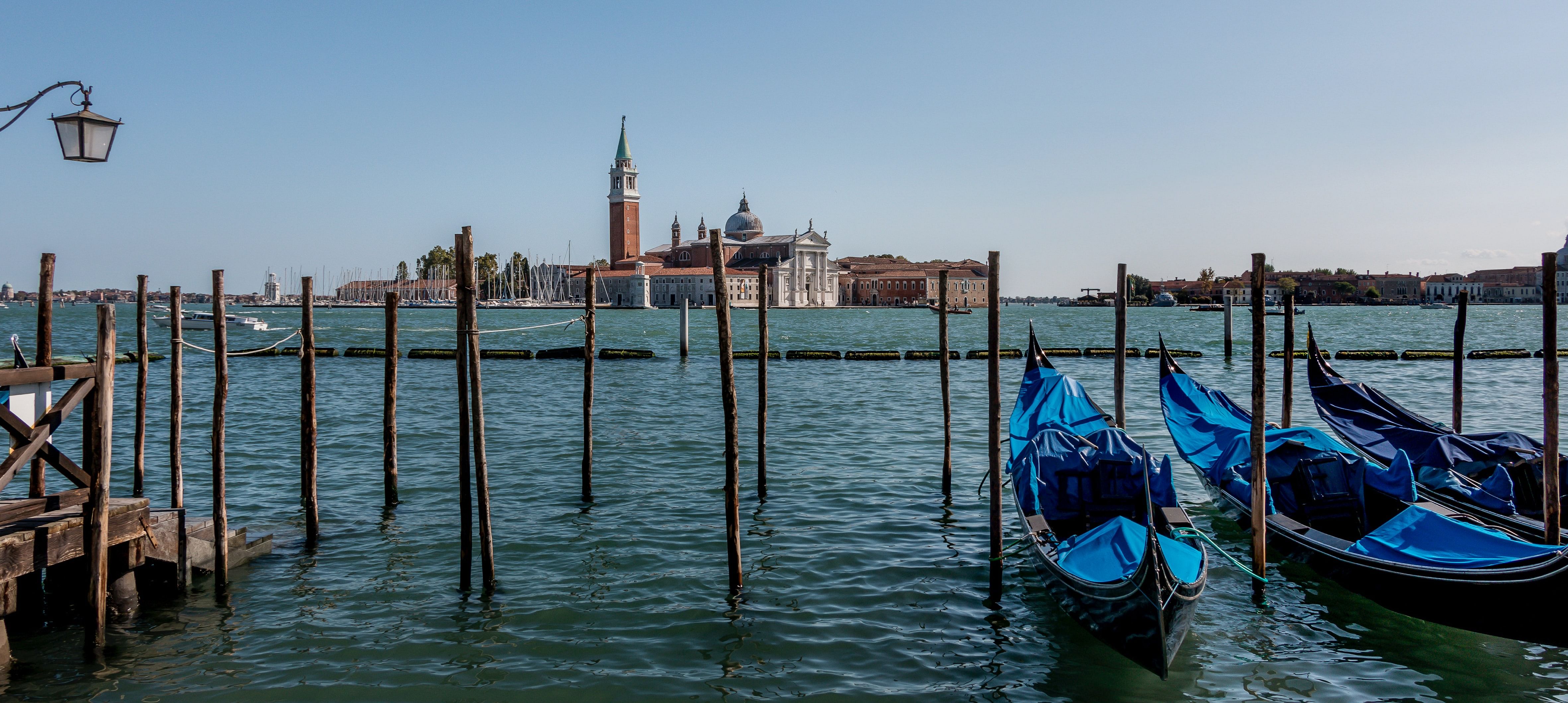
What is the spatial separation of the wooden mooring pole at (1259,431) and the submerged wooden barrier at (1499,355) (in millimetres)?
20934

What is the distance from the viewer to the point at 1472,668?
15.2 ft

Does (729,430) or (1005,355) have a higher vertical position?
(729,430)

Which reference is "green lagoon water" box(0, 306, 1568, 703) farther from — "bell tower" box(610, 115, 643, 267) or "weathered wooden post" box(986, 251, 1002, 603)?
"bell tower" box(610, 115, 643, 267)

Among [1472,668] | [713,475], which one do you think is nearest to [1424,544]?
[1472,668]

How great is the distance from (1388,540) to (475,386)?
4.87m

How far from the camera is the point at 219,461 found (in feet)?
18.1

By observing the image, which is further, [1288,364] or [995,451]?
[1288,364]

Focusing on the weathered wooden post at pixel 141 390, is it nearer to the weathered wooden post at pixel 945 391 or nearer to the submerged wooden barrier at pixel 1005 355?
the weathered wooden post at pixel 945 391

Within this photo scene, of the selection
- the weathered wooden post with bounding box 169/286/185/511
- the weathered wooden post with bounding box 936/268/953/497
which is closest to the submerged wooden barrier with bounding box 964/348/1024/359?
the weathered wooden post with bounding box 936/268/953/497

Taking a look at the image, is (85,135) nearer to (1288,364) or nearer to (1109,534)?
(1109,534)

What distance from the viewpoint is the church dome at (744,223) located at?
91.9 meters

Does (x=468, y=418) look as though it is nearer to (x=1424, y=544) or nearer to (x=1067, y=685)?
(x=1067, y=685)

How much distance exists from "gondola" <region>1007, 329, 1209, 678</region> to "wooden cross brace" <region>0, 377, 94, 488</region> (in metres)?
4.59

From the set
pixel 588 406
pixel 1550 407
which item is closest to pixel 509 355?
pixel 588 406
